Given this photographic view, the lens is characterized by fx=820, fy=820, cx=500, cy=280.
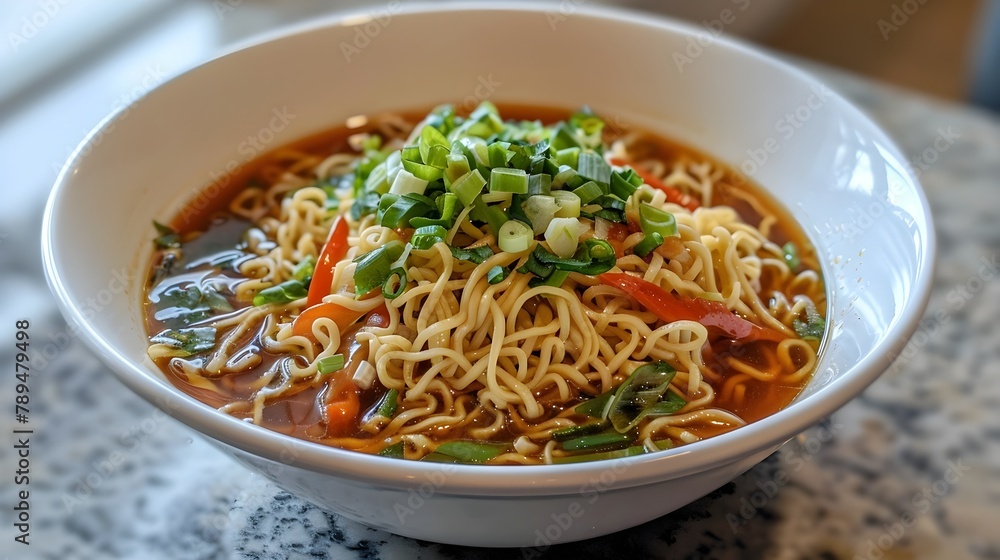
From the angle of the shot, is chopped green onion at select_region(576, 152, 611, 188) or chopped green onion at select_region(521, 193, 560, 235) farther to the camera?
chopped green onion at select_region(576, 152, 611, 188)

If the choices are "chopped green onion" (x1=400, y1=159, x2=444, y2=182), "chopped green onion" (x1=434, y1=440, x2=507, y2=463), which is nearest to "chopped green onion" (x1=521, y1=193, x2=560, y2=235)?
"chopped green onion" (x1=400, y1=159, x2=444, y2=182)

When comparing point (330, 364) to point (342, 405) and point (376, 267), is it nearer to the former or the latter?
point (342, 405)

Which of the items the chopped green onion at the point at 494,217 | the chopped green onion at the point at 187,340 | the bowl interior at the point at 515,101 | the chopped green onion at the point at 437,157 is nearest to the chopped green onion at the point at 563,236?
the chopped green onion at the point at 494,217

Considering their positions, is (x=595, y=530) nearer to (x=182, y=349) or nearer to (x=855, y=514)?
(x=855, y=514)

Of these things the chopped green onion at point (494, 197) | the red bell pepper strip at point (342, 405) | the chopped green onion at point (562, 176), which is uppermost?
the chopped green onion at point (494, 197)

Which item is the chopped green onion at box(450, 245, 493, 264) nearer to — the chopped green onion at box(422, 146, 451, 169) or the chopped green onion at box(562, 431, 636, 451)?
the chopped green onion at box(422, 146, 451, 169)

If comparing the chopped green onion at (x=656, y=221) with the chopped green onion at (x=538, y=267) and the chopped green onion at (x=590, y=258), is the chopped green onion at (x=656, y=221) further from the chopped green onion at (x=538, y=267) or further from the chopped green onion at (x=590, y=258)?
the chopped green onion at (x=538, y=267)
